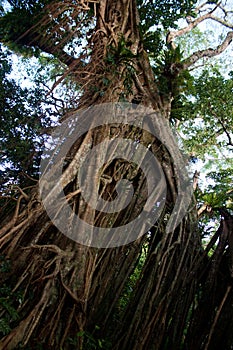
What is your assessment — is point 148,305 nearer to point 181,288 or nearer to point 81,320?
point 181,288

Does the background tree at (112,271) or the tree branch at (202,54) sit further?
the tree branch at (202,54)

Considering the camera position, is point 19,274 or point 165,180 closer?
point 19,274

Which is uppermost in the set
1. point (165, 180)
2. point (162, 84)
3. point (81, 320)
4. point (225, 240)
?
point (162, 84)

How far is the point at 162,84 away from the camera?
4.05 metres

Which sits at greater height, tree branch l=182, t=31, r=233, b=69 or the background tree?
tree branch l=182, t=31, r=233, b=69

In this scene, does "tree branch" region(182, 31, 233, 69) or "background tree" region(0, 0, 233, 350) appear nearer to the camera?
"background tree" region(0, 0, 233, 350)

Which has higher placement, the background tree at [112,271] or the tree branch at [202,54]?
the tree branch at [202,54]

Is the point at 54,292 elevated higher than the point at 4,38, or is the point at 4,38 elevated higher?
the point at 4,38

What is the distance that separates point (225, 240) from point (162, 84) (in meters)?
2.28

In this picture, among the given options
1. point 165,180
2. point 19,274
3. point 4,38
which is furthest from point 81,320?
point 4,38

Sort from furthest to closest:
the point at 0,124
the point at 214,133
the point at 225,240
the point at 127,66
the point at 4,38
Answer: the point at 214,133
the point at 4,38
the point at 0,124
the point at 127,66
the point at 225,240

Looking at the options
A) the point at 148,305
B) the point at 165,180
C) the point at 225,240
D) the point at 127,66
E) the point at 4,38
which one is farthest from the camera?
the point at 4,38

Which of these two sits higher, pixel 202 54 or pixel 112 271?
pixel 202 54

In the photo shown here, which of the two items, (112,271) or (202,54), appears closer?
(112,271)
